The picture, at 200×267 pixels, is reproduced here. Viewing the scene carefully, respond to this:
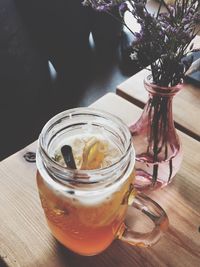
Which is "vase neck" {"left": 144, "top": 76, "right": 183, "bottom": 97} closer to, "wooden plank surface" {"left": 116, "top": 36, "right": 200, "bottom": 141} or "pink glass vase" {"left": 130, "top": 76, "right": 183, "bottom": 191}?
"pink glass vase" {"left": 130, "top": 76, "right": 183, "bottom": 191}

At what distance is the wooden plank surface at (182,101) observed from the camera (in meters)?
0.87

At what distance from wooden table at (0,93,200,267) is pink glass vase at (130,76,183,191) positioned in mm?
34

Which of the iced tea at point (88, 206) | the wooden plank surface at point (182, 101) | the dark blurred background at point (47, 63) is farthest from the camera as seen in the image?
the dark blurred background at point (47, 63)

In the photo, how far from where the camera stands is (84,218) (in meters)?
0.54

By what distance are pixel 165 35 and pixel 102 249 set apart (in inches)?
12.4

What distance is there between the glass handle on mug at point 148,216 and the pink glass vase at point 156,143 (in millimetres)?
100

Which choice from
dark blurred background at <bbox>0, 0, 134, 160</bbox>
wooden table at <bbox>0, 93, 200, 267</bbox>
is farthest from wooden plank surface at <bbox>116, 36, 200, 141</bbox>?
dark blurred background at <bbox>0, 0, 134, 160</bbox>

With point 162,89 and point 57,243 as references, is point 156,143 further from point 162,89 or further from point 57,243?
point 57,243

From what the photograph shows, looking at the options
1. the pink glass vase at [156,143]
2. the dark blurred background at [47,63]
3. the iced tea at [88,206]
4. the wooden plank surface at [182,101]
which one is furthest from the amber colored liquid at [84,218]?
the dark blurred background at [47,63]

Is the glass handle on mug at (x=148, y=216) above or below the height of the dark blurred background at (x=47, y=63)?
above

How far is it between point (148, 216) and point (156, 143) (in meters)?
0.12

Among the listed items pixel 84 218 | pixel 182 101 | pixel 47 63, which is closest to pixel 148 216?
pixel 84 218

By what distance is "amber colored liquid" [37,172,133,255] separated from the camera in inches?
21.0

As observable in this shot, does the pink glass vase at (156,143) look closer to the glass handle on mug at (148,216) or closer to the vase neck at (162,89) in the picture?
the vase neck at (162,89)
